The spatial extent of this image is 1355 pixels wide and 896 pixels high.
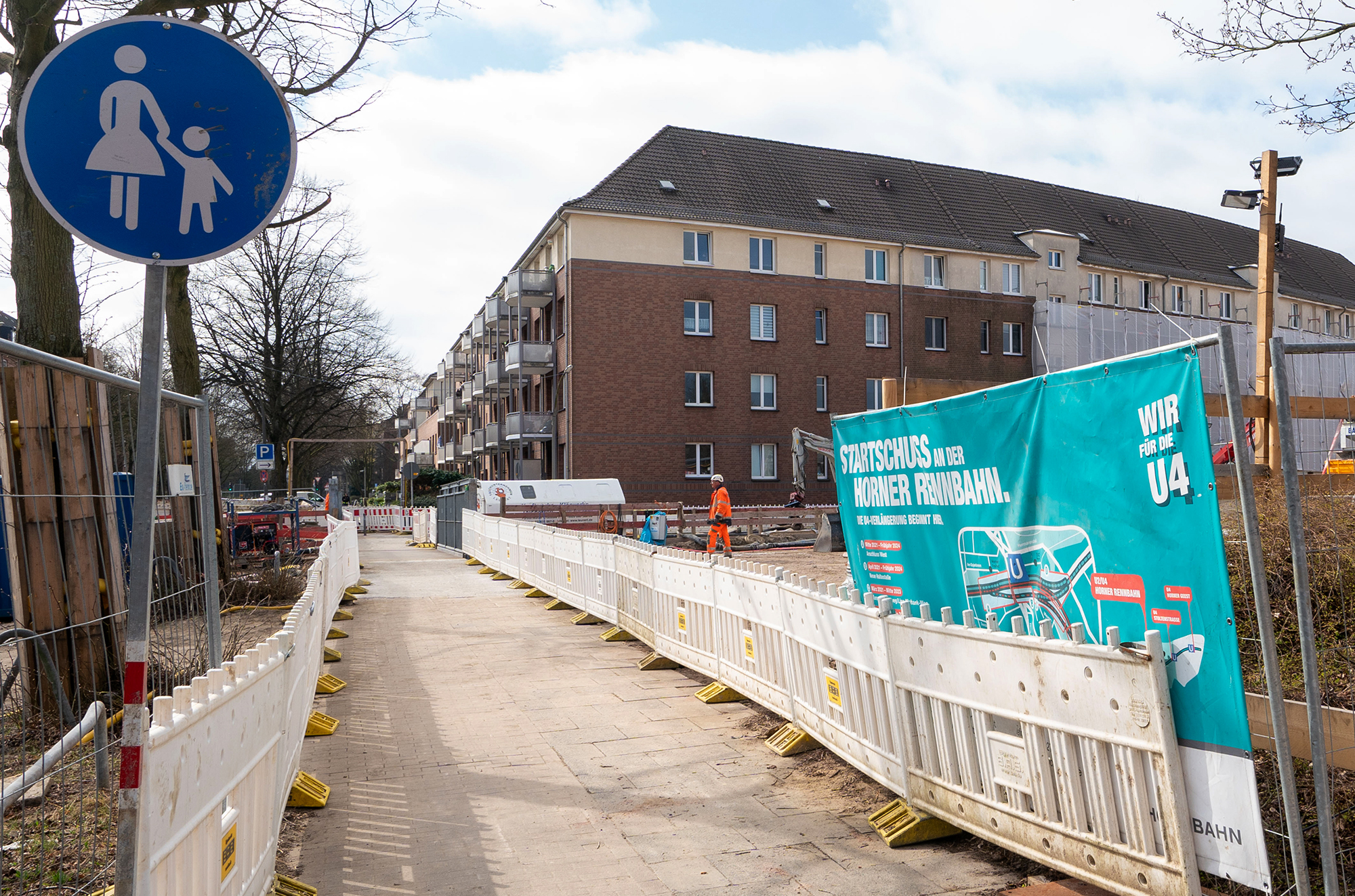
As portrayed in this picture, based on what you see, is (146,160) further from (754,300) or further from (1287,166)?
(754,300)

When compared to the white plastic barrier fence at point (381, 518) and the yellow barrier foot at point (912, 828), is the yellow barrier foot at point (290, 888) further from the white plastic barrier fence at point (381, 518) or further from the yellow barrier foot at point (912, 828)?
the white plastic barrier fence at point (381, 518)

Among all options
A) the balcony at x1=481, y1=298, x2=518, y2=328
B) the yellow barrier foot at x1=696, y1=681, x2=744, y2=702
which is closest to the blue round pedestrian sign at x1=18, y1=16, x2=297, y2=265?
the yellow barrier foot at x1=696, y1=681, x2=744, y2=702

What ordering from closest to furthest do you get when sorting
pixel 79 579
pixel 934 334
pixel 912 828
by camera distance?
pixel 79 579
pixel 912 828
pixel 934 334

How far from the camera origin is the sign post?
112 inches

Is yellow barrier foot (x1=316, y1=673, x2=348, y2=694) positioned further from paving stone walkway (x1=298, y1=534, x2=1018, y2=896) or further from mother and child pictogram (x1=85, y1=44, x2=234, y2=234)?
mother and child pictogram (x1=85, y1=44, x2=234, y2=234)

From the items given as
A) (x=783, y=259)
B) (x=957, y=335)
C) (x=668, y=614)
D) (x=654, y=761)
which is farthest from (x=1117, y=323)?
(x=654, y=761)

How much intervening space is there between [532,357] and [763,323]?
Result: 9980 millimetres

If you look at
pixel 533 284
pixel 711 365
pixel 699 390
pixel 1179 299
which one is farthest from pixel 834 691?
pixel 1179 299

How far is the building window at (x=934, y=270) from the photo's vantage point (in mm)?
44312

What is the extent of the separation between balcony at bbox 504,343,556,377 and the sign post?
38727 millimetres

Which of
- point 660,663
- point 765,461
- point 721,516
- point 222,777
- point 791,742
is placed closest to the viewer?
point 222,777

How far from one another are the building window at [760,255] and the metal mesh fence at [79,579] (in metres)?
35.5

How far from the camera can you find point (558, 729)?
7598 mm

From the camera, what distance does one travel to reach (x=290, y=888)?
4.49 metres
